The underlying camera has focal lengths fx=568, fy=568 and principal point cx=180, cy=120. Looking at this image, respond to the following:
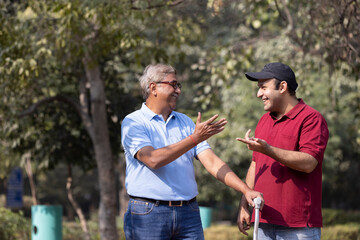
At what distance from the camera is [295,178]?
3.37m

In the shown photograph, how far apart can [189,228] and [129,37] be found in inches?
182

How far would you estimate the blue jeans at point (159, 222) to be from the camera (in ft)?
11.2

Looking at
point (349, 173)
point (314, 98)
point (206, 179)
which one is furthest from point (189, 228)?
point (349, 173)

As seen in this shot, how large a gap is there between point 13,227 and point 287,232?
25.8 ft

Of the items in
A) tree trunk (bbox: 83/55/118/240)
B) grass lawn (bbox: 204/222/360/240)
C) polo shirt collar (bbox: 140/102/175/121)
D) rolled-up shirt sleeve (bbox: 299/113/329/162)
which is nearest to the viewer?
rolled-up shirt sleeve (bbox: 299/113/329/162)

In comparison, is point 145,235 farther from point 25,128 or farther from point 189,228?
point 25,128

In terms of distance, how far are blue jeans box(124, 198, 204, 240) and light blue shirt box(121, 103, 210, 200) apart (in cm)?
7

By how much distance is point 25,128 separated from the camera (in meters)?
9.55

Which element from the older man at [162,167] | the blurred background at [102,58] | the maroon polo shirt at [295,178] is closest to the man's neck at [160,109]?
the older man at [162,167]

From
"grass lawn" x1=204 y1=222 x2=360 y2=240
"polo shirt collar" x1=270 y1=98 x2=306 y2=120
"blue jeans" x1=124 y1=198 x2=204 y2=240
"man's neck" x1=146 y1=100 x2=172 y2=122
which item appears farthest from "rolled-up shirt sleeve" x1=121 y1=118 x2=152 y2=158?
"grass lawn" x1=204 y1=222 x2=360 y2=240

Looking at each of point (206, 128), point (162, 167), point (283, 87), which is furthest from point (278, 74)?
point (162, 167)

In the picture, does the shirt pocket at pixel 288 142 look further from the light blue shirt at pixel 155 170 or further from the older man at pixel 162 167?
the light blue shirt at pixel 155 170

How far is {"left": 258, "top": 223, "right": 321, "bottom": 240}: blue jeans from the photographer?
333cm

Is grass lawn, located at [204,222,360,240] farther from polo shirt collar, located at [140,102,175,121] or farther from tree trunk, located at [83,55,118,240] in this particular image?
polo shirt collar, located at [140,102,175,121]
